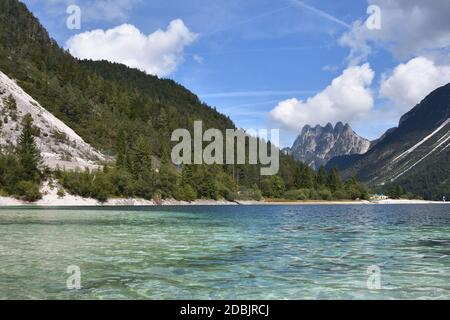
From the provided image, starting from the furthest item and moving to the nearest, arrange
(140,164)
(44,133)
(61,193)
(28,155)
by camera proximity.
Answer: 1. (140,164)
2. (44,133)
3. (28,155)
4. (61,193)

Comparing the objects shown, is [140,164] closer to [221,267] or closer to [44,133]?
[44,133]

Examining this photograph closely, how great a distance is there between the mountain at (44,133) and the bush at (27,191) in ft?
68.4

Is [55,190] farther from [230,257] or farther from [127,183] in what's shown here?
[230,257]

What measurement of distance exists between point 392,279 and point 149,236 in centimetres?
2711

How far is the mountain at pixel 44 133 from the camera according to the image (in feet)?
526

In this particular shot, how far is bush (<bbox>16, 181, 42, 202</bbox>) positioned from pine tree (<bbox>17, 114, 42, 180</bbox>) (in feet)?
17.0

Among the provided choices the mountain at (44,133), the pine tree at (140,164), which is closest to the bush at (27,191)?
the mountain at (44,133)

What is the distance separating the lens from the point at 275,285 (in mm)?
21156

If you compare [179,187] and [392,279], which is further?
[179,187]

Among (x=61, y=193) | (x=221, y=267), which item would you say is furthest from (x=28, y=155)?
(x=221, y=267)

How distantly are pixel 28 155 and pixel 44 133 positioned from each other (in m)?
33.9

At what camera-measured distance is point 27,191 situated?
128625 mm

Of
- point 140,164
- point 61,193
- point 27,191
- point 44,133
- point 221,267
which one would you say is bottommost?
point 221,267
